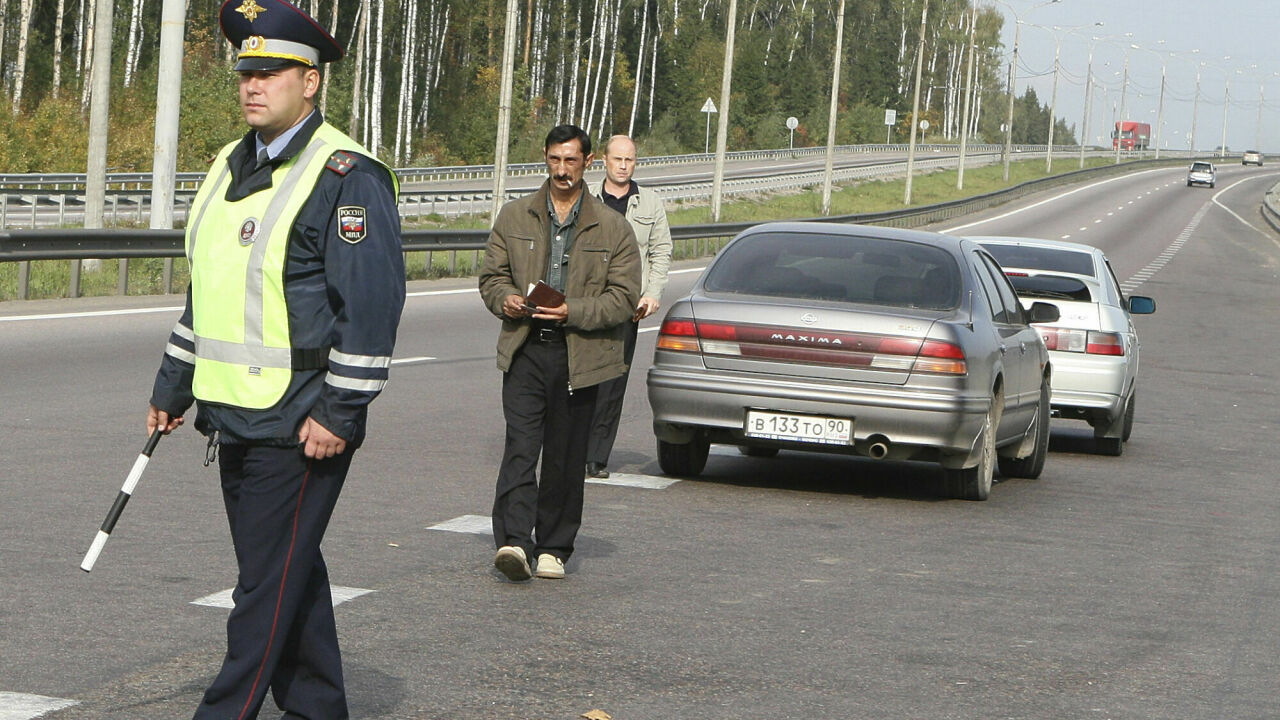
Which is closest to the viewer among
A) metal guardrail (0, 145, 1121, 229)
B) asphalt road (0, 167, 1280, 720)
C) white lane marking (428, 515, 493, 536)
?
asphalt road (0, 167, 1280, 720)

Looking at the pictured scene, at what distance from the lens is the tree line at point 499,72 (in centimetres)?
6062

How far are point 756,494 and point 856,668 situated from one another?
Result: 13.4 ft

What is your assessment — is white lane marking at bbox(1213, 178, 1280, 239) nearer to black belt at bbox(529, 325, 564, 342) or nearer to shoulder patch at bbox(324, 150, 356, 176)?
black belt at bbox(529, 325, 564, 342)

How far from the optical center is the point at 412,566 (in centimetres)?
732

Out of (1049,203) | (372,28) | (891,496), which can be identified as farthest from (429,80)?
(891,496)

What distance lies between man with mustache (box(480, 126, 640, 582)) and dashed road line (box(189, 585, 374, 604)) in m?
0.56

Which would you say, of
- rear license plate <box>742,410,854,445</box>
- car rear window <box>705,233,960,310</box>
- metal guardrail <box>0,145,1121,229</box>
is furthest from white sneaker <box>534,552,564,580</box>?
metal guardrail <box>0,145,1121,229</box>

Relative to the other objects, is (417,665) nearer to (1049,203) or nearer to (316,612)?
(316,612)

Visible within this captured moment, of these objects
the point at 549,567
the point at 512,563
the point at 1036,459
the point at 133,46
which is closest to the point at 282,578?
the point at 512,563

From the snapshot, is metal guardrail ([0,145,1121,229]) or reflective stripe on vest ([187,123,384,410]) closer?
reflective stripe on vest ([187,123,384,410])

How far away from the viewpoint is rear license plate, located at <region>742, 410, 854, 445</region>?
967 centimetres

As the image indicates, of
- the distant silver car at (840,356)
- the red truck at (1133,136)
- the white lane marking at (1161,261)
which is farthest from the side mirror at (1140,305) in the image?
the red truck at (1133,136)

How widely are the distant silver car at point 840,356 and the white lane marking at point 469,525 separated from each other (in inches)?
66.4

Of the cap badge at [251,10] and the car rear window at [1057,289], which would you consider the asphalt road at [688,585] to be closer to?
the car rear window at [1057,289]
